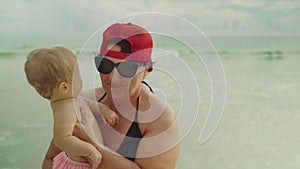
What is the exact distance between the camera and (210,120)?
126 centimetres

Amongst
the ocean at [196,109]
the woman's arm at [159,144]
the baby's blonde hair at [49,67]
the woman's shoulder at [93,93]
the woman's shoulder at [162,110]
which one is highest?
the baby's blonde hair at [49,67]

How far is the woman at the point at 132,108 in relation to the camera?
3.59 ft

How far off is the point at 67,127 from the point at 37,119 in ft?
6.85

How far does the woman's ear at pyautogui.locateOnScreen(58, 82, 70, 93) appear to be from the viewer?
106 centimetres

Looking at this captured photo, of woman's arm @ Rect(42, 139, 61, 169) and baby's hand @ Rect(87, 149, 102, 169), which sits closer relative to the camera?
baby's hand @ Rect(87, 149, 102, 169)

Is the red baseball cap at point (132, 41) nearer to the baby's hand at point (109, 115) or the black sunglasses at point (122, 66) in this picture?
the black sunglasses at point (122, 66)

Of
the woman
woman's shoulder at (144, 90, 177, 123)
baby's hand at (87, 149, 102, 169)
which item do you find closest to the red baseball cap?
the woman

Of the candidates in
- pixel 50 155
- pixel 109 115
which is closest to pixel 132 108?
pixel 109 115

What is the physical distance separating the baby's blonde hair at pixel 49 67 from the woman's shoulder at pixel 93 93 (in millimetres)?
104

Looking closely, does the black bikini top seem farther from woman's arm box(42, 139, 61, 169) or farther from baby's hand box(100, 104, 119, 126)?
woman's arm box(42, 139, 61, 169)

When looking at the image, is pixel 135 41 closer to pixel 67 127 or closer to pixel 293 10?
pixel 67 127

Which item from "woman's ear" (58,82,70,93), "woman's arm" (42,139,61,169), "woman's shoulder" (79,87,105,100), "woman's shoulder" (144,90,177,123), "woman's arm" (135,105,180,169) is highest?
"woman's ear" (58,82,70,93)

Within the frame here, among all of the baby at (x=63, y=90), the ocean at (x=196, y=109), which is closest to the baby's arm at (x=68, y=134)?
the baby at (x=63, y=90)

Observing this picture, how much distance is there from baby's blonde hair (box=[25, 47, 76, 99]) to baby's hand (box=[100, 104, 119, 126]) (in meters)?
0.12
